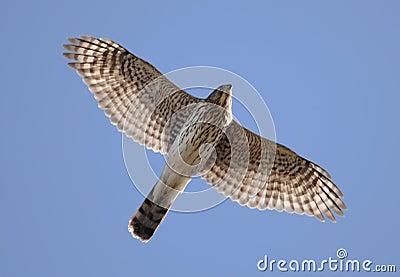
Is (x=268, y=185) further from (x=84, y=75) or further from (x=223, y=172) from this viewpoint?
(x=84, y=75)

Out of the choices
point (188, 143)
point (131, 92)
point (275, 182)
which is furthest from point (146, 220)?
point (275, 182)

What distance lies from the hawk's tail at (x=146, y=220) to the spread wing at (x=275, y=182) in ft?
4.46

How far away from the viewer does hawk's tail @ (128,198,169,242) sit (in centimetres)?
1479

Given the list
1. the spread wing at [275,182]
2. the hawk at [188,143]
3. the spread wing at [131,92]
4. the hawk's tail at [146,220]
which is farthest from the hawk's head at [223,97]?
the hawk's tail at [146,220]

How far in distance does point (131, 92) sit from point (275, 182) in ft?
11.6

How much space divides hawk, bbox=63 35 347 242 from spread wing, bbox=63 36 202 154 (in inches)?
0.8

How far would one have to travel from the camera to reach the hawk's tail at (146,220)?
1479 centimetres

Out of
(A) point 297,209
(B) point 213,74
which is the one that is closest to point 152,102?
(B) point 213,74

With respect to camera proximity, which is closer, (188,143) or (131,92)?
(188,143)

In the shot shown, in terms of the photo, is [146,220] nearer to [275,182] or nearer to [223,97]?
[223,97]

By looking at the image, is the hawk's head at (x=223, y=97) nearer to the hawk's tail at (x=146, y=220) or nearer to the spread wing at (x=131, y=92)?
the spread wing at (x=131, y=92)

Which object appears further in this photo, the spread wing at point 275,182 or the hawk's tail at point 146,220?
the spread wing at point 275,182

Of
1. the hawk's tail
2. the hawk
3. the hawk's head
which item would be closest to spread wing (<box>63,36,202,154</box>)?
the hawk

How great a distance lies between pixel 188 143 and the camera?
14500 mm
